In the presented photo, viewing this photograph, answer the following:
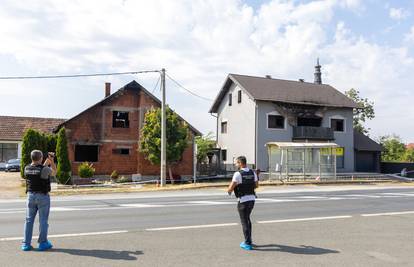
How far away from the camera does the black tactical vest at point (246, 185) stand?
7.87 m

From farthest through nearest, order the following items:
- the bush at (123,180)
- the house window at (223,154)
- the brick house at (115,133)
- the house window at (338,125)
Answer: the house window at (223,154), the house window at (338,125), the brick house at (115,133), the bush at (123,180)

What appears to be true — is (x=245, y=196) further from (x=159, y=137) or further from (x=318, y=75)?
(x=318, y=75)

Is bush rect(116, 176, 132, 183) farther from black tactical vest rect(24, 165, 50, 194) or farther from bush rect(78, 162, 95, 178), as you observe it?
black tactical vest rect(24, 165, 50, 194)

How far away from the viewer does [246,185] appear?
7879 millimetres

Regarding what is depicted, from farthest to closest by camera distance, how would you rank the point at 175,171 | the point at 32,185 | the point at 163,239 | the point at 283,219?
the point at 175,171 < the point at 283,219 < the point at 163,239 < the point at 32,185

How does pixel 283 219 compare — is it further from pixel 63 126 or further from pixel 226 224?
pixel 63 126

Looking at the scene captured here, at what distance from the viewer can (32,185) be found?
7430mm

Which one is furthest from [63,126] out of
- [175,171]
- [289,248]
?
[289,248]

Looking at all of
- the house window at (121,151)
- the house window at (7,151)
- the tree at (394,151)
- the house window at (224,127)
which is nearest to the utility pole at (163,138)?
the house window at (121,151)

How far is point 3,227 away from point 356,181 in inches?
1026

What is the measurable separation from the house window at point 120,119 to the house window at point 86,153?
2.38 meters

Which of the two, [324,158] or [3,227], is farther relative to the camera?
[324,158]

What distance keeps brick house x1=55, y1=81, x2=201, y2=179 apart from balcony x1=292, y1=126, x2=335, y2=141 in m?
9.54

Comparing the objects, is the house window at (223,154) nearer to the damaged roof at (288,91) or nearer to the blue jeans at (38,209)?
the damaged roof at (288,91)
